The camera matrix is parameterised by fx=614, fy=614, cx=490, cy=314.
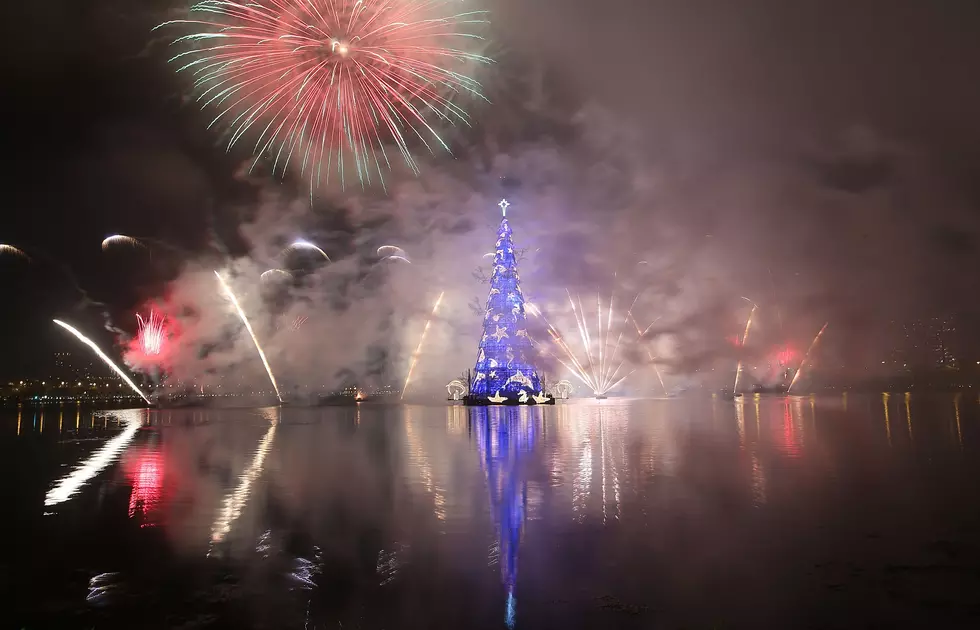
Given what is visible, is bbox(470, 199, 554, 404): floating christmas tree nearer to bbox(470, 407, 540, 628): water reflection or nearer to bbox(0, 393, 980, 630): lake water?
bbox(470, 407, 540, 628): water reflection

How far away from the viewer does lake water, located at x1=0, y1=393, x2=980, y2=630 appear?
746 centimetres

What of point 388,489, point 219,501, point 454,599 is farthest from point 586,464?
point 454,599

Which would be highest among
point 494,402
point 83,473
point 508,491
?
point 494,402

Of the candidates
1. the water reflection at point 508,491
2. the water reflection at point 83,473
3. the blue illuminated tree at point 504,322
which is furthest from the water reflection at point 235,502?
the blue illuminated tree at point 504,322

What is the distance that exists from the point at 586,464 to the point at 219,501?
11321 millimetres

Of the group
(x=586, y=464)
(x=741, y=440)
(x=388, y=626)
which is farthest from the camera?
(x=741, y=440)

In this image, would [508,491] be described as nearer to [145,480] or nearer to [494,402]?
[145,480]

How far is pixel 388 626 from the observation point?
694 cm

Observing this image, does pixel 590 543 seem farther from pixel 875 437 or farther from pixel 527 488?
pixel 875 437

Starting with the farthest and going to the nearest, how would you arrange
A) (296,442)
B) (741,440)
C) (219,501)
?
(296,442), (741,440), (219,501)

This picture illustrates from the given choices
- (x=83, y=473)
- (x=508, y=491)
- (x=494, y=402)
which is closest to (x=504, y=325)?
(x=494, y=402)

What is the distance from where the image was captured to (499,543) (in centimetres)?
1059

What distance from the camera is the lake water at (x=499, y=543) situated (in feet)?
24.5

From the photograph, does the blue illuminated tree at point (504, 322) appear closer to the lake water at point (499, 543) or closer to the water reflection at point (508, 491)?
the water reflection at point (508, 491)
